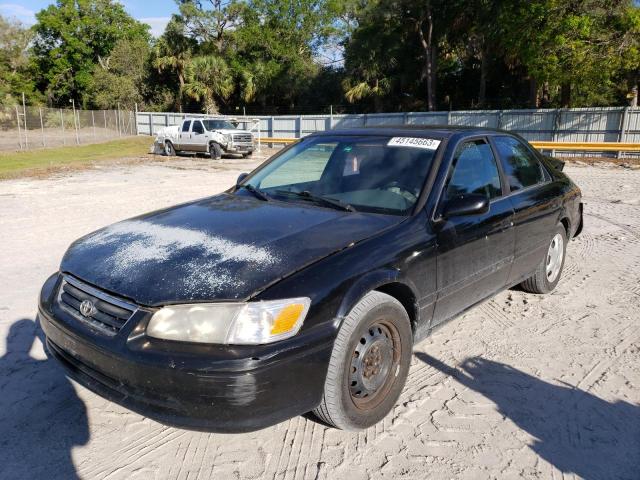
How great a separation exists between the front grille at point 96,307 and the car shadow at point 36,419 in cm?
67

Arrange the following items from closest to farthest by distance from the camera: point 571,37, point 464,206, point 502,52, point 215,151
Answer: point 464,206 < point 215,151 < point 571,37 < point 502,52

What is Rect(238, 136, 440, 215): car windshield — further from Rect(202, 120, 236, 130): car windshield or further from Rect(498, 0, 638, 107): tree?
Rect(498, 0, 638, 107): tree

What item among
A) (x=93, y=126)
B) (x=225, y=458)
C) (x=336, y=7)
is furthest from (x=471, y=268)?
(x=336, y=7)

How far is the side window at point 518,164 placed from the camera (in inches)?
167

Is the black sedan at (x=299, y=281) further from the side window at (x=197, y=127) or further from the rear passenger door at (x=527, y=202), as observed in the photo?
the side window at (x=197, y=127)

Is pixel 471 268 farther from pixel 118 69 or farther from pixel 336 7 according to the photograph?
pixel 118 69

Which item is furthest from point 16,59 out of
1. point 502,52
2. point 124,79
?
point 502,52

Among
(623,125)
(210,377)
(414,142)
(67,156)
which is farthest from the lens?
(67,156)

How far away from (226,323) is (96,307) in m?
0.77

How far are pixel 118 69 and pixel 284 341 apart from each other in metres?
51.0

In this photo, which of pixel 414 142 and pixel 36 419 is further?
pixel 414 142

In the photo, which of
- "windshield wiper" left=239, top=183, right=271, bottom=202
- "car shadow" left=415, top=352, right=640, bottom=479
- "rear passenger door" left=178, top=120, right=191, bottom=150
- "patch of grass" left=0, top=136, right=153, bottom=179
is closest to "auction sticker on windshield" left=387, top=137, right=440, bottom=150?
"windshield wiper" left=239, top=183, right=271, bottom=202

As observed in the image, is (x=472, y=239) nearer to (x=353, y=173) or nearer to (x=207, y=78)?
(x=353, y=173)

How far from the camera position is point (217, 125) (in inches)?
904
